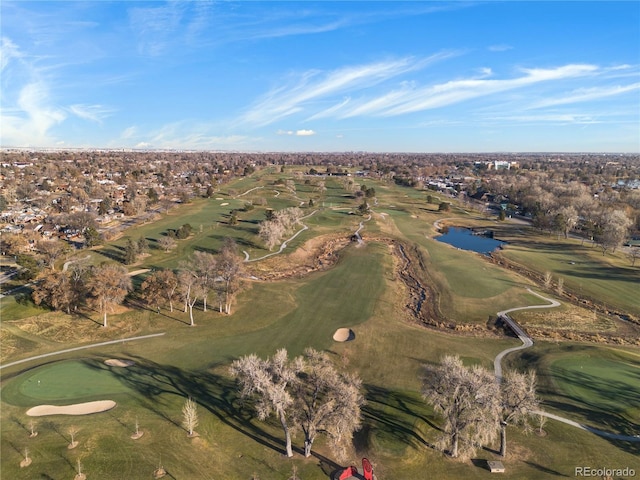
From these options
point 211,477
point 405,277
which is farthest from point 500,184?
point 211,477

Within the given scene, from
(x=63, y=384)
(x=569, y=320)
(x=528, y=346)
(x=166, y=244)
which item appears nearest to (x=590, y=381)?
(x=528, y=346)

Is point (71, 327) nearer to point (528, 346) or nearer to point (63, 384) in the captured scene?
point (63, 384)

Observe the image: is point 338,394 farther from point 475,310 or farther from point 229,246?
point 229,246

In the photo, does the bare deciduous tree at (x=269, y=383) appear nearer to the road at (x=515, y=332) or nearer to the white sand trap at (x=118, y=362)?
the white sand trap at (x=118, y=362)

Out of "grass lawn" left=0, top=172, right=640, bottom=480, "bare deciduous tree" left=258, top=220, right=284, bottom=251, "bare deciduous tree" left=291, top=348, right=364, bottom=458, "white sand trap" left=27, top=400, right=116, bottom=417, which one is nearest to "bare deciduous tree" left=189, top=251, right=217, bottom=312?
"grass lawn" left=0, top=172, right=640, bottom=480

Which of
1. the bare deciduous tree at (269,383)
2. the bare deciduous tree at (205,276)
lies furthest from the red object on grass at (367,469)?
the bare deciduous tree at (205,276)
